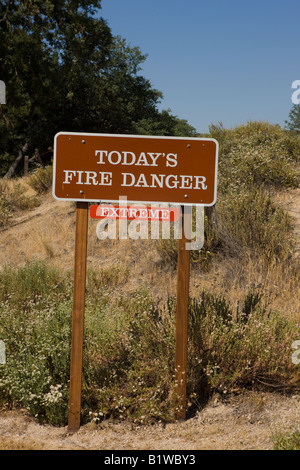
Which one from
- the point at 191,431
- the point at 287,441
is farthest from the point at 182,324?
the point at 287,441

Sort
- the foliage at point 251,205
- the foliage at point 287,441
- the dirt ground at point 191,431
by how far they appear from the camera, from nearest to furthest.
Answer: the foliage at point 287,441
the dirt ground at point 191,431
the foliage at point 251,205

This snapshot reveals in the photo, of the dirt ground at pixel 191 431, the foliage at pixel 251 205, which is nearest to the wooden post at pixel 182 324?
Answer: the dirt ground at pixel 191 431

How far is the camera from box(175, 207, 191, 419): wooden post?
4.47 metres

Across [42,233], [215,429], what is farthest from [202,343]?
[42,233]

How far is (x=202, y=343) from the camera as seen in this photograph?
4.93 meters

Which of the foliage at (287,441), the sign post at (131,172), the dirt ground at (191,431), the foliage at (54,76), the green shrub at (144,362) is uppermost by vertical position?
the foliage at (54,76)

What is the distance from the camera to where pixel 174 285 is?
761cm

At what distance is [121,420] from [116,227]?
5.53 m

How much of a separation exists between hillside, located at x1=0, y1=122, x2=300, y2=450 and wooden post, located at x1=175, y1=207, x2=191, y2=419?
253 mm

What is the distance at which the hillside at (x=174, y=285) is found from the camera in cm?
426

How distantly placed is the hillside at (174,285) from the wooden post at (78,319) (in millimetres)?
195

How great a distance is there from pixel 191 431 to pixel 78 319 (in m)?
1.34

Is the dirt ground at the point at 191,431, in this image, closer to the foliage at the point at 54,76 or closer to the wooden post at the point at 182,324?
the wooden post at the point at 182,324

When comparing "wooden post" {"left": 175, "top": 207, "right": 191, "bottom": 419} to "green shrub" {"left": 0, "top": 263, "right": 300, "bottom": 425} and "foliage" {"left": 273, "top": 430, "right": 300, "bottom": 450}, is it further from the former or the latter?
"foliage" {"left": 273, "top": 430, "right": 300, "bottom": 450}
